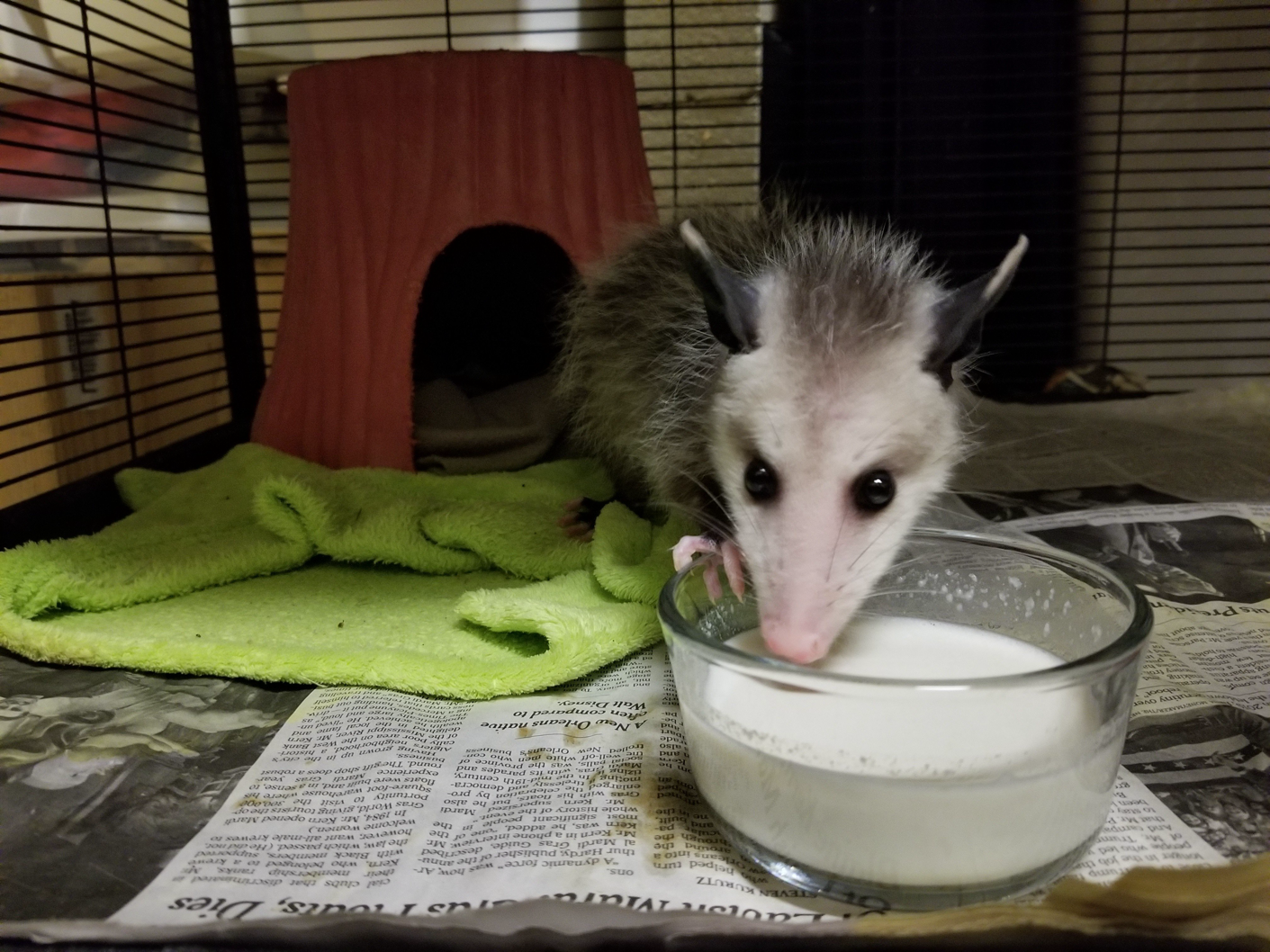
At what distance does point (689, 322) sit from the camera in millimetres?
1158

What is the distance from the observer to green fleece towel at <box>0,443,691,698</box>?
1.05 metres

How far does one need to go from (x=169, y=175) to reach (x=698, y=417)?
6.74ft

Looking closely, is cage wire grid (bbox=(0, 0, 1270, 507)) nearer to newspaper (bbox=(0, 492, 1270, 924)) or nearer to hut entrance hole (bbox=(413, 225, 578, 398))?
hut entrance hole (bbox=(413, 225, 578, 398))

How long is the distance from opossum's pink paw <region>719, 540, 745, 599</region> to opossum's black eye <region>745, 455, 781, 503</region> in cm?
7

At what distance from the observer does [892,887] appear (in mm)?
634

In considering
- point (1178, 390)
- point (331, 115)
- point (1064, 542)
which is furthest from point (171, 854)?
point (1178, 390)

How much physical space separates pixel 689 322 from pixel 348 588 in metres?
0.62

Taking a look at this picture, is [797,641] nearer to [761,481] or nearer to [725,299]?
[761,481]

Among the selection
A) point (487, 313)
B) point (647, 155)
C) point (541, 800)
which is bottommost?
point (541, 800)

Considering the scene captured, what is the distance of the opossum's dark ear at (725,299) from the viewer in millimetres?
875

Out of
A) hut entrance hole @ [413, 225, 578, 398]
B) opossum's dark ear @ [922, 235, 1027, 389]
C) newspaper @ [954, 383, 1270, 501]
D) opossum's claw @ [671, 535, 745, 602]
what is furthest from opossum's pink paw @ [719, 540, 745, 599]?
hut entrance hole @ [413, 225, 578, 398]

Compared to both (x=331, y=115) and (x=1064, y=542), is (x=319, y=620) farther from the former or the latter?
(x=1064, y=542)

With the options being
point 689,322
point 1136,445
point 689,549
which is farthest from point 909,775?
point 1136,445

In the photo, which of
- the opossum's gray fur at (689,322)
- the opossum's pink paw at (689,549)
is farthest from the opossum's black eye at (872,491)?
the opossum's pink paw at (689,549)
